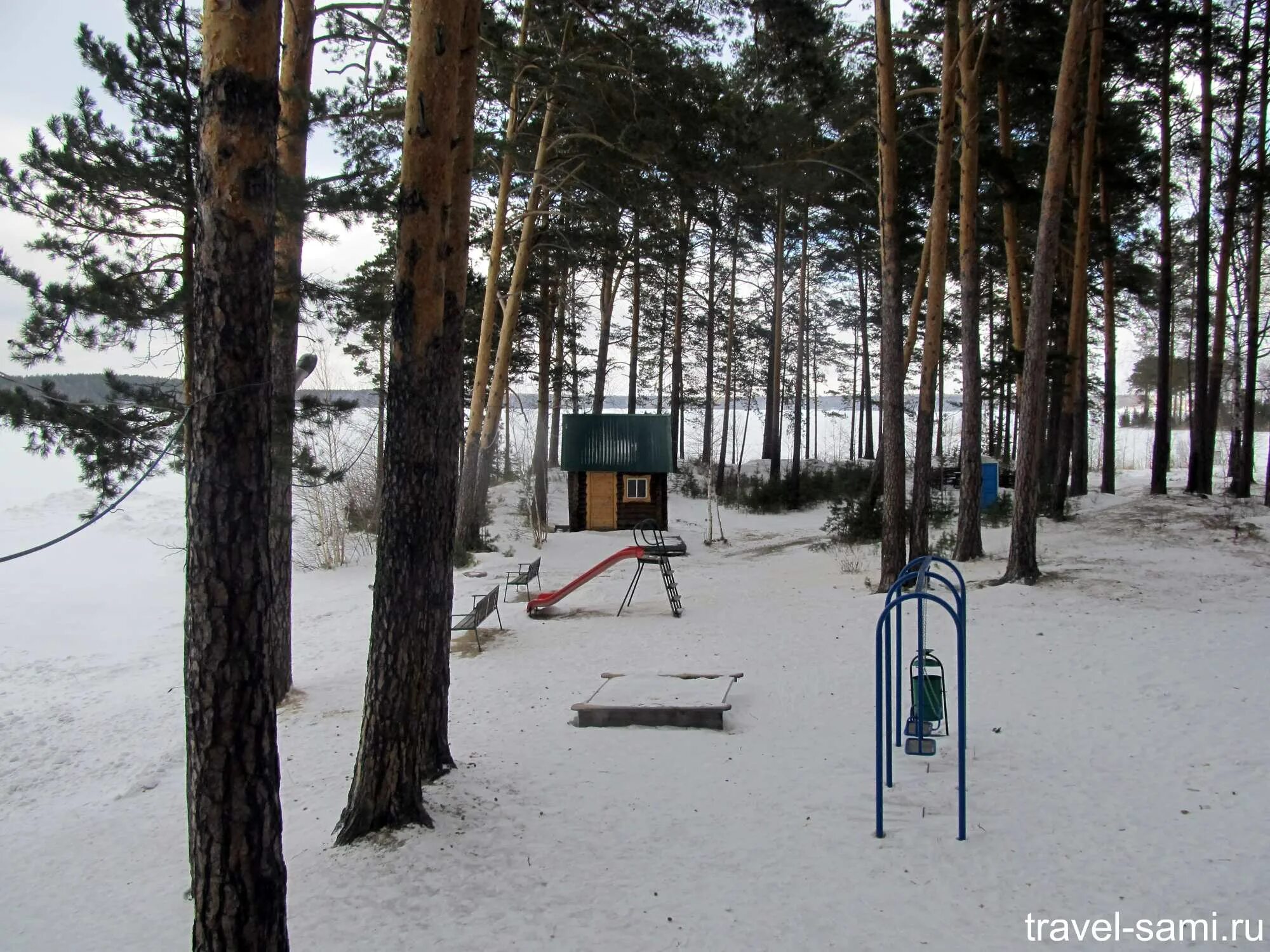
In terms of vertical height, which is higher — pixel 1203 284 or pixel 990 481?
pixel 1203 284

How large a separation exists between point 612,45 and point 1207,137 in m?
12.1

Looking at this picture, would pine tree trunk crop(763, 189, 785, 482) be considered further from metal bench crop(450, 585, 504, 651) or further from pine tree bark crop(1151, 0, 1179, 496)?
metal bench crop(450, 585, 504, 651)

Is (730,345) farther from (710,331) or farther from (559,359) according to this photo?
(559,359)

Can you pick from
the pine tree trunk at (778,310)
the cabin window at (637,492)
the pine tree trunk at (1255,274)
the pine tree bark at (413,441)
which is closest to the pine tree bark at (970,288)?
the pine tree trunk at (1255,274)

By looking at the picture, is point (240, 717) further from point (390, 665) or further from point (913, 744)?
point (913, 744)

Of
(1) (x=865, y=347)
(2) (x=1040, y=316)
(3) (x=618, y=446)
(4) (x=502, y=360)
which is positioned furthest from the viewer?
(1) (x=865, y=347)

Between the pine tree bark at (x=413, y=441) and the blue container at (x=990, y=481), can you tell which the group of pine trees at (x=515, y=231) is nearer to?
the pine tree bark at (x=413, y=441)

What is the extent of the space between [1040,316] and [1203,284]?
9667 mm

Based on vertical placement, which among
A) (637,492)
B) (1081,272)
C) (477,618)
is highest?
(1081,272)

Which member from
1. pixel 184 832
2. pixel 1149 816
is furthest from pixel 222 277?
pixel 1149 816

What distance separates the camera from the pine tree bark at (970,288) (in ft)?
35.8

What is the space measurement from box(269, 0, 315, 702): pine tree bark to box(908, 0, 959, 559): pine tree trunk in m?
7.53

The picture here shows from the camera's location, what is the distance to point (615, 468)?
761 inches

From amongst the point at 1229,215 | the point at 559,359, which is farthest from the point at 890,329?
the point at 559,359
